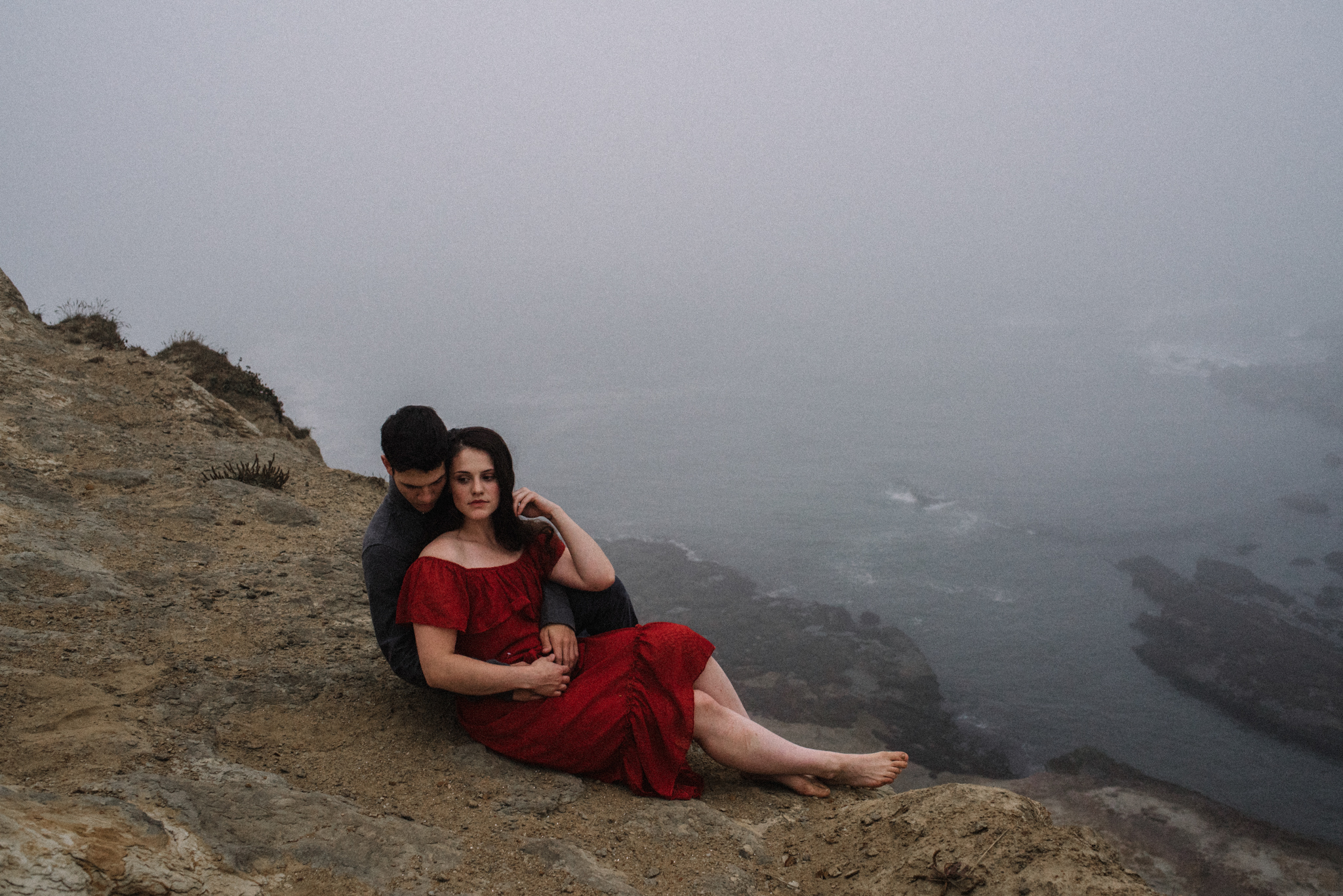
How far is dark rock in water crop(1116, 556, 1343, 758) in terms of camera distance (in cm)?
3647

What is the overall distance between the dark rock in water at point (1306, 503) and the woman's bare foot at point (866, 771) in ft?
272

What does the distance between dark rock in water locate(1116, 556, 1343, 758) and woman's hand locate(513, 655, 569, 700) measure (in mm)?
44292

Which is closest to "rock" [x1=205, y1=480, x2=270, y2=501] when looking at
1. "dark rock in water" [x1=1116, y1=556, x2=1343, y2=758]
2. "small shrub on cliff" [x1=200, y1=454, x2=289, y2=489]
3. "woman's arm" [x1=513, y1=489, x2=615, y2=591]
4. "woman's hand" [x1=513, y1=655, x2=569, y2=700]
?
"small shrub on cliff" [x1=200, y1=454, x2=289, y2=489]

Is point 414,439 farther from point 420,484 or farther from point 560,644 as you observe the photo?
point 560,644

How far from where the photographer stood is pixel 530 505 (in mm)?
3855

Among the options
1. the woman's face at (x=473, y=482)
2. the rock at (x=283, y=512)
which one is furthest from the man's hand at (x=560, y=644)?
the rock at (x=283, y=512)

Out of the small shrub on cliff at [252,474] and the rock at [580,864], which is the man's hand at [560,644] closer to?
the rock at [580,864]

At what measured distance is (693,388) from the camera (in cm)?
12556

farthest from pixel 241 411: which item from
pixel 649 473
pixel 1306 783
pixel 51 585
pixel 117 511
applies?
pixel 649 473

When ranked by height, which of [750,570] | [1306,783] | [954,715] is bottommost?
[1306,783]

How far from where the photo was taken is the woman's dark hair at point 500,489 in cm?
370

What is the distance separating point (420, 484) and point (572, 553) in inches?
33.9

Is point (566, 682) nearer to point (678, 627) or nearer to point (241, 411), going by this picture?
point (678, 627)

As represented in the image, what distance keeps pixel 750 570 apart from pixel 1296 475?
196 feet
